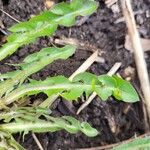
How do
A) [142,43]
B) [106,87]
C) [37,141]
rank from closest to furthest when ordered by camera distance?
[106,87], [37,141], [142,43]

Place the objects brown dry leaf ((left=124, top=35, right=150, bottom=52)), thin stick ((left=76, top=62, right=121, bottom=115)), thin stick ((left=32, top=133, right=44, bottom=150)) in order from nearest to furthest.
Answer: thin stick ((left=32, top=133, right=44, bottom=150)), thin stick ((left=76, top=62, right=121, bottom=115)), brown dry leaf ((left=124, top=35, right=150, bottom=52))

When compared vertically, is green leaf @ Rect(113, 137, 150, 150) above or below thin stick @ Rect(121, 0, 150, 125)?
below

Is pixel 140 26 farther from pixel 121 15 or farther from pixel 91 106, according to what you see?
pixel 91 106

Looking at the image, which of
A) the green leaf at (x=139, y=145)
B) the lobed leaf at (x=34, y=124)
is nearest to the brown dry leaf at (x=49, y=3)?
the lobed leaf at (x=34, y=124)

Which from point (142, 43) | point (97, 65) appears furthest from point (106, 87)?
point (142, 43)

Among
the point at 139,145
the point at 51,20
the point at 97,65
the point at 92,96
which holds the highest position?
the point at 51,20

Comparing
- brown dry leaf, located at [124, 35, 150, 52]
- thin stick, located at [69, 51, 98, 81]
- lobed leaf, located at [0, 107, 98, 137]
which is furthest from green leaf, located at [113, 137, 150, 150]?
brown dry leaf, located at [124, 35, 150, 52]

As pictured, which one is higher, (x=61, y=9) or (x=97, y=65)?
(x=61, y=9)

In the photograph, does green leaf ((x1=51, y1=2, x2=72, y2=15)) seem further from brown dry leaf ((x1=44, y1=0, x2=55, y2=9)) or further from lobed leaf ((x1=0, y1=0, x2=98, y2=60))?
brown dry leaf ((x1=44, y1=0, x2=55, y2=9))

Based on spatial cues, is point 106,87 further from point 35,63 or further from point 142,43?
point 142,43
